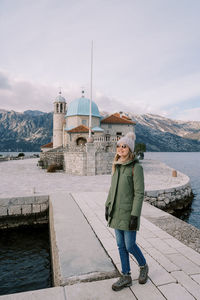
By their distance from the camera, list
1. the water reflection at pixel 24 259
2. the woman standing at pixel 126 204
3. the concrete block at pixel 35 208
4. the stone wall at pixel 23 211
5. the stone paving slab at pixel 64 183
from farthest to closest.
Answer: the stone paving slab at pixel 64 183 < the concrete block at pixel 35 208 < the stone wall at pixel 23 211 < the water reflection at pixel 24 259 < the woman standing at pixel 126 204

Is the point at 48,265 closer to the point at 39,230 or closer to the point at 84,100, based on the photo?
the point at 39,230

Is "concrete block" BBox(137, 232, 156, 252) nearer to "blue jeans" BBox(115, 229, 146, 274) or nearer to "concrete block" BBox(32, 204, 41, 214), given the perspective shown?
"blue jeans" BBox(115, 229, 146, 274)

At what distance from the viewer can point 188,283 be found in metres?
3.26

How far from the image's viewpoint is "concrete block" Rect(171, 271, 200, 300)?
304cm

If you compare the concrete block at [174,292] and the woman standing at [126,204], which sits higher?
the woman standing at [126,204]

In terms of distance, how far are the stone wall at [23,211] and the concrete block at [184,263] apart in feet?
21.0

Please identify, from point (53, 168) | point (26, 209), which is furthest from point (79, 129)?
point (26, 209)

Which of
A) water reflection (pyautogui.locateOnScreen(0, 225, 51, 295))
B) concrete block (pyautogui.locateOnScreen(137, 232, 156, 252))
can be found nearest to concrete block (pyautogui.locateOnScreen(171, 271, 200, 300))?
concrete block (pyautogui.locateOnScreen(137, 232, 156, 252))

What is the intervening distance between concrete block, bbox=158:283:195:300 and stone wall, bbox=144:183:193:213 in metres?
7.42

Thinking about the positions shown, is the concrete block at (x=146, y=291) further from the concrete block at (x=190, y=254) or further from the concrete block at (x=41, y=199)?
the concrete block at (x=41, y=199)

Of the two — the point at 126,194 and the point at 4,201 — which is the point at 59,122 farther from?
the point at 126,194

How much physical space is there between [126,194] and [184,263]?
2.12 m

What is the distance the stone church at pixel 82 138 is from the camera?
18.4m

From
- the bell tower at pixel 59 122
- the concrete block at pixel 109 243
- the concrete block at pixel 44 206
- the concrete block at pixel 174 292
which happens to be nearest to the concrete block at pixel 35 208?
the concrete block at pixel 44 206
